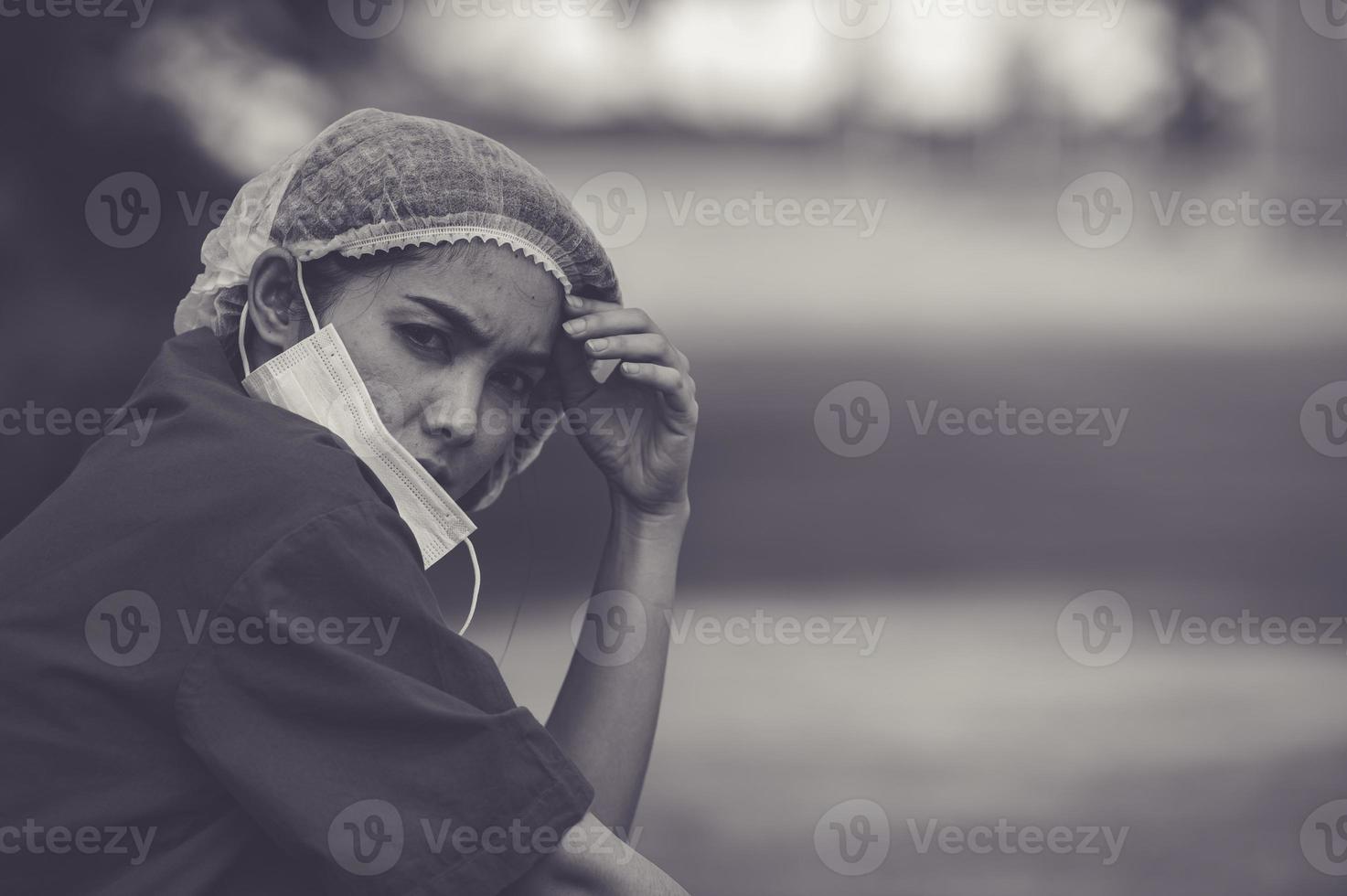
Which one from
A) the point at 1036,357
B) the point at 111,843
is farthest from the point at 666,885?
the point at 1036,357

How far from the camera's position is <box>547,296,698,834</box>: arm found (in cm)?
113

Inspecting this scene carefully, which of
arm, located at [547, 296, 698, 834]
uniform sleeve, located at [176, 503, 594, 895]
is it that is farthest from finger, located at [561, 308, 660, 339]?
uniform sleeve, located at [176, 503, 594, 895]

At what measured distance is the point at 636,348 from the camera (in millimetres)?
1082

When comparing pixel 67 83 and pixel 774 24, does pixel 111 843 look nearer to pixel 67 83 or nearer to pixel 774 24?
pixel 67 83

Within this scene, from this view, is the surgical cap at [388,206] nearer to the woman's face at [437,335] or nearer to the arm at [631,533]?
the woman's face at [437,335]

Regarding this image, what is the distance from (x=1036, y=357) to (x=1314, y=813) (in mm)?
538

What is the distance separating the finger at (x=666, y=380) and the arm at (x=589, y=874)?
0.44 meters

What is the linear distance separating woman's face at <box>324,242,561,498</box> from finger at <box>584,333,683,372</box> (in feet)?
0.34

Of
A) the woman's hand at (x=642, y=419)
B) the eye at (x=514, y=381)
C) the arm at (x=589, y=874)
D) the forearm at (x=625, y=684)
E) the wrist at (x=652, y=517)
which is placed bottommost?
the arm at (x=589, y=874)

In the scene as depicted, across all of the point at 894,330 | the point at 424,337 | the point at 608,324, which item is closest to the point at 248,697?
the point at 424,337

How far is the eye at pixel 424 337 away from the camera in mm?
922

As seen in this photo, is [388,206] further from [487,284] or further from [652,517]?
[652,517]

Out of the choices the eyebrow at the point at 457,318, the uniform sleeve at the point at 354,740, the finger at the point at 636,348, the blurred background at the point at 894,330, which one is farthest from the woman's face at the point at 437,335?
the blurred background at the point at 894,330

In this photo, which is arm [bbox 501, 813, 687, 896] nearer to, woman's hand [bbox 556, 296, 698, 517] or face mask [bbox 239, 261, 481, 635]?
face mask [bbox 239, 261, 481, 635]
